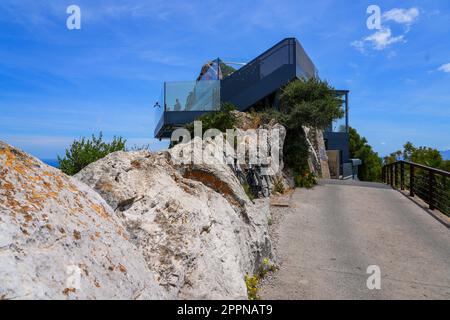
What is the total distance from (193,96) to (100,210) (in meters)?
16.4

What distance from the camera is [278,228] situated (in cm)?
778

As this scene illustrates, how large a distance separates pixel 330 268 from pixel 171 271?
3.08 m

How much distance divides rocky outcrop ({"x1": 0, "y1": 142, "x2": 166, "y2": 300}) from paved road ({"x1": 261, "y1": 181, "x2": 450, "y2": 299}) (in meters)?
2.44

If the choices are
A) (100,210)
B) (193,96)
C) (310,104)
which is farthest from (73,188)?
(193,96)

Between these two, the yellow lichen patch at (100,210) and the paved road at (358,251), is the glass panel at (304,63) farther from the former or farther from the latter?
the yellow lichen patch at (100,210)

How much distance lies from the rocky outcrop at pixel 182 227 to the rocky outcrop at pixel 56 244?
485 millimetres

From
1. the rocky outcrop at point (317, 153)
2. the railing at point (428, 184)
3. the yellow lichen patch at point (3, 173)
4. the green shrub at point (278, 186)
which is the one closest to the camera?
the yellow lichen patch at point (3, 173)

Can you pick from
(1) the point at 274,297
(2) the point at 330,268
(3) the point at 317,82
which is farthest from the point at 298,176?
(1) the point at 274,297

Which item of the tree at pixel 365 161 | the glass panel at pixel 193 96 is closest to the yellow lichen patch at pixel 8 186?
the glass panel at pixel 193 96

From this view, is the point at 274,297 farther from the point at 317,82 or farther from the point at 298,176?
the point at 317,82

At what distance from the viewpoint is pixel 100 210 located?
3.04 metres

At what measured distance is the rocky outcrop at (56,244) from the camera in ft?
6.52

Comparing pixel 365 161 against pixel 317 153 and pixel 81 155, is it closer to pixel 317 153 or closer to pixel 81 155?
pixel 317 153

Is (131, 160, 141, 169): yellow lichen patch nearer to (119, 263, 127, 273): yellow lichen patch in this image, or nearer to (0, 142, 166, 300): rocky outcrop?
(0, 142, 166, 300): rocky outcrop
